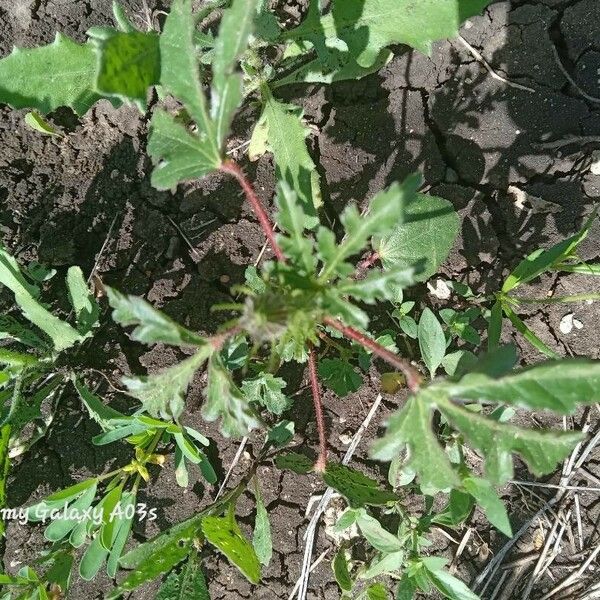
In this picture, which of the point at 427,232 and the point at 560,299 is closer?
the point at 427,232

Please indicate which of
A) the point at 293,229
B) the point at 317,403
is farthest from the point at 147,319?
the point at 317,403

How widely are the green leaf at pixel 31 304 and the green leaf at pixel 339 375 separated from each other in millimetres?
953

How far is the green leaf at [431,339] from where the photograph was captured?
2.39 meters

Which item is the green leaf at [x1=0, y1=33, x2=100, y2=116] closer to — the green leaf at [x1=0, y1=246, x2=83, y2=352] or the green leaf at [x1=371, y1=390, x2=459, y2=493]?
the green leaf at [x1=0, y1=246, x2=83, y2=352]

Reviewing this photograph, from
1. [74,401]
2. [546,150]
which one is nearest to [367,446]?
[74,401]

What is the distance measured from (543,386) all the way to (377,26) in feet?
4.53

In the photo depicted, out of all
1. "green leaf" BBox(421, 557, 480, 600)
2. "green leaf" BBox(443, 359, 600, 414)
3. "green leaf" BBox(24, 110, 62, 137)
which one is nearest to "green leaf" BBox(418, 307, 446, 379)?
"green leaf" BBox(421, 557, 480, 600)

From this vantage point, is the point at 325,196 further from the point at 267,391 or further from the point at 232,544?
the point at 232,544

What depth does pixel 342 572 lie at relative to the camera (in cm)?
254

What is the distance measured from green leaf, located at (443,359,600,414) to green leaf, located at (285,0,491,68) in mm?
1198

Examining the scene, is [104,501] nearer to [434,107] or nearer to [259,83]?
[259,83]

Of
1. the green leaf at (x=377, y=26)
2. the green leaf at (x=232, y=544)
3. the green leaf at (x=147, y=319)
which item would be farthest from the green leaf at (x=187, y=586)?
the green leaf at (x=377, y=26)

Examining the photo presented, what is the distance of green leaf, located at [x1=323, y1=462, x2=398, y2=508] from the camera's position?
2.25 metres

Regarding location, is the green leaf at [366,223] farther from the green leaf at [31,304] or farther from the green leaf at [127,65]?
the green leaf at [31,304]
